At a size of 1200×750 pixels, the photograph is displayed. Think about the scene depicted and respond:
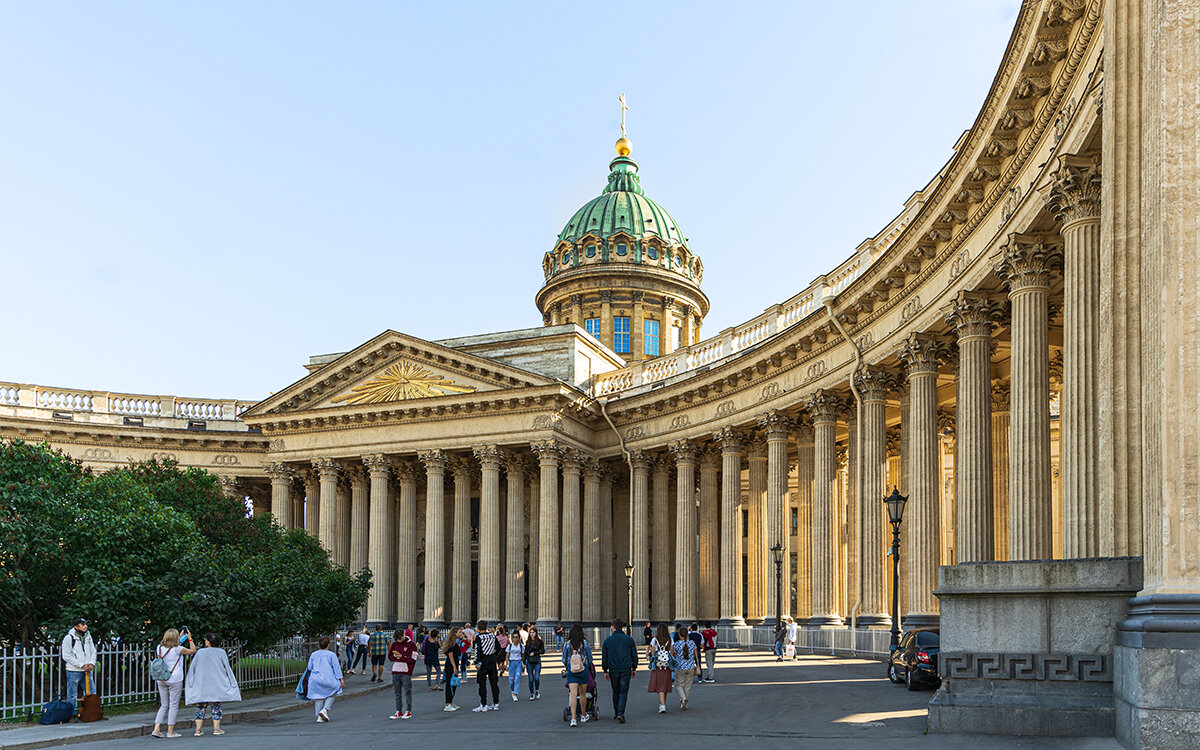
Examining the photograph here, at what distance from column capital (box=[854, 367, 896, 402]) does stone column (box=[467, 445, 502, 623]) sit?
18.8 metres

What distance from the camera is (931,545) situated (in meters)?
28.7

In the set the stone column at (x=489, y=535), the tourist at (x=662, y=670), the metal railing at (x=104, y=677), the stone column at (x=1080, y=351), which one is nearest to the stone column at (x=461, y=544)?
the stone column at (x=489, y=535)

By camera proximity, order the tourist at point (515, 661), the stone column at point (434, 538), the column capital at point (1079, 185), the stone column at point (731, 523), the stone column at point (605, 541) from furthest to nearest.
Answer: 1. the stone column at point (605, 541)
2. the stone column at point (434, 538)
3. the stone column at point (731, 523)
4. the tourist at point (515, 661)
5. the column capital at point (1079, 185)

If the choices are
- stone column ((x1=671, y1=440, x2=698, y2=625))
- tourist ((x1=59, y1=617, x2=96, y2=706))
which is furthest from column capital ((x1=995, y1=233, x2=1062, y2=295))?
stone column ((x1=671, y1=440, x2=698, y2=625))

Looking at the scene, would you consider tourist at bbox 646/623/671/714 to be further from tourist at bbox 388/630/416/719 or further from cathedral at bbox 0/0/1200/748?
cathedral at bbox 0/0/1200/748

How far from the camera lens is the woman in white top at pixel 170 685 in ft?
58.7

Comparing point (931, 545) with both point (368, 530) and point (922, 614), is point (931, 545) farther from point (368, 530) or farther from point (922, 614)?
point (368, 530)

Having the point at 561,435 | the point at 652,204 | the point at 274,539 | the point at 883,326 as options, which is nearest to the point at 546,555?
the point at 561,435

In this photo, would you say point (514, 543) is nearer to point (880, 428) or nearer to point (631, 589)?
point (631, 589)

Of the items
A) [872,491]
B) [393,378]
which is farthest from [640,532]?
[872,491]

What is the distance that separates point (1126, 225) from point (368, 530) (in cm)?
4194

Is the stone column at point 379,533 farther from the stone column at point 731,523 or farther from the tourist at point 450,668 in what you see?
the tourist at point 450,668

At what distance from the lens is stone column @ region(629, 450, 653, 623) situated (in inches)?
1832

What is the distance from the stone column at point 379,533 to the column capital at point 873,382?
943 inches
